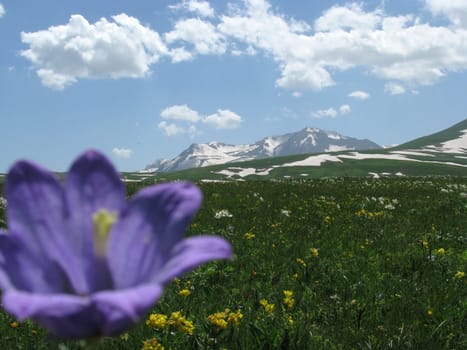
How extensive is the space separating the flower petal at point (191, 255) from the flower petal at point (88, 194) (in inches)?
11.9

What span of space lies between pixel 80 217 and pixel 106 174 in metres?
0.19

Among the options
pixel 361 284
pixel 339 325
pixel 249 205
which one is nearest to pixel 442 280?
pixel 361 284

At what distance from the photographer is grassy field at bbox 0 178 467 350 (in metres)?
4.84

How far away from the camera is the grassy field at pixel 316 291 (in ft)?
15.9

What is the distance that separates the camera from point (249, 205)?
15.7m

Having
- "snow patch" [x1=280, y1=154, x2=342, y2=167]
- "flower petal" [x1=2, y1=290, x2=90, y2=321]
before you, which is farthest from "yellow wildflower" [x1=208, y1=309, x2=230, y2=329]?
"snow patch" [x1=280, y1=154, x2=342, y2=167]

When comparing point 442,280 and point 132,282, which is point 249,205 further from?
point 132,282

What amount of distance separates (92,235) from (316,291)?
5.83 metres

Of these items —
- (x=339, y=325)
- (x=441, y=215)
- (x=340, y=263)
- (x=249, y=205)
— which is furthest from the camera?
(x=249, y=205)

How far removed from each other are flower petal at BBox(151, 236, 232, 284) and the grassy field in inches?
77.7

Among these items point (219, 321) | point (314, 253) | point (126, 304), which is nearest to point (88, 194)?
point (126, 304)

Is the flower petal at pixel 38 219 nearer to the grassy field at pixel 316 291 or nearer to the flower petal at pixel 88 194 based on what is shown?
the flower petal at pixel 88 194

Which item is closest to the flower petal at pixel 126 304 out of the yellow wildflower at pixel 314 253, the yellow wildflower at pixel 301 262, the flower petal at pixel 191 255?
the flower petal at pixel 191 255

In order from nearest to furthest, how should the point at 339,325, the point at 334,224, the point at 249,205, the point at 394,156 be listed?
the point at 339,325 < the point at 334,224 < the point at 249,205 < the point at 394,156
